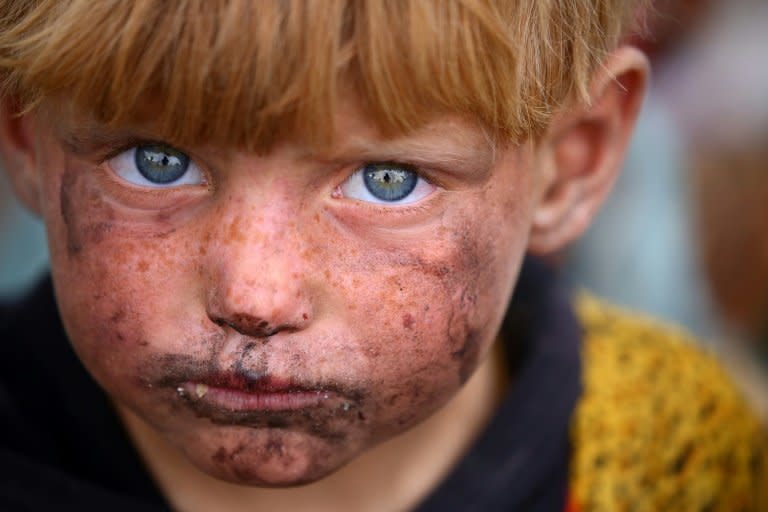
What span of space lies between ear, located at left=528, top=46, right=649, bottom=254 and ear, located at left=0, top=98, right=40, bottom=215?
0.57 meters

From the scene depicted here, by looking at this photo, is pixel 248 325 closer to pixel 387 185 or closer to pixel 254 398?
pixel 254 398

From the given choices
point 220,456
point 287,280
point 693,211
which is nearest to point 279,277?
point 287,280

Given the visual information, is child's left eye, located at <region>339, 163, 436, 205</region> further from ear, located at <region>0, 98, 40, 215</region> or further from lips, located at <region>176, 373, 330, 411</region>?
ear, located at <region>0, 98, 40, 215</region>

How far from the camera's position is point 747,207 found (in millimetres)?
2361

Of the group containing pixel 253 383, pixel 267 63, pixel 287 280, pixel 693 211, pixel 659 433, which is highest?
pixel 267 63

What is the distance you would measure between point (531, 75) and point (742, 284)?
150 cm

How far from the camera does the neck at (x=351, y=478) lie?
4.29ft

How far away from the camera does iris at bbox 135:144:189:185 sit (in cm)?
101

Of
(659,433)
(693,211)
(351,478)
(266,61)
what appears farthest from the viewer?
(693,211)

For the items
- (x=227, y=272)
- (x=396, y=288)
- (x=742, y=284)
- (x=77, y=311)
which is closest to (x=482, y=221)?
(x=396, y=288)

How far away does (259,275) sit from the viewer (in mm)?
939

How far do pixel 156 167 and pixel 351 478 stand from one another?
503mm

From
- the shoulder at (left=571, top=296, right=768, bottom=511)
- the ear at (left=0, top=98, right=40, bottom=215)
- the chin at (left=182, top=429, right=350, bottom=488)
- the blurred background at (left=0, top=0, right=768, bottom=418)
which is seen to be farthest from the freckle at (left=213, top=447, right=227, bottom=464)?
the blurred background at (left=0, top=0, right=768, bottom=418)

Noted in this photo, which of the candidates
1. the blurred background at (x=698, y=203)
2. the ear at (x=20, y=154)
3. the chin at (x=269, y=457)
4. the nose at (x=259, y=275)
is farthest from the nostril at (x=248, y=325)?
the blurred background at (x=698, y=203)
